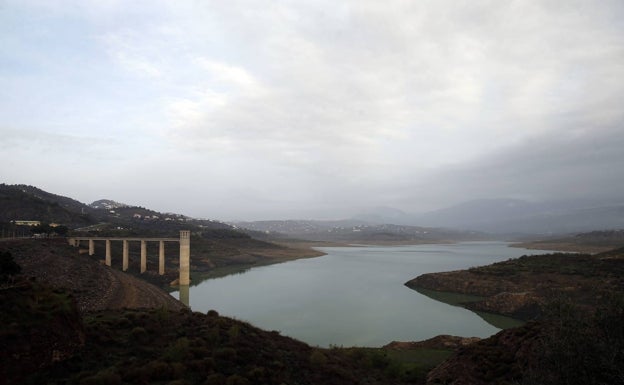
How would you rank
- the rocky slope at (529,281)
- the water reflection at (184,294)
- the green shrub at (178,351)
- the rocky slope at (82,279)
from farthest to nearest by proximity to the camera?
the water reflection at (184,294) → the rocky slope at (529,281) → the rocky slope at (82,279) → the green shrub at (178,351)

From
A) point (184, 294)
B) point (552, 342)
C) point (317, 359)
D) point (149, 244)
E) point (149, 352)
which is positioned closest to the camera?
point (552, 342)

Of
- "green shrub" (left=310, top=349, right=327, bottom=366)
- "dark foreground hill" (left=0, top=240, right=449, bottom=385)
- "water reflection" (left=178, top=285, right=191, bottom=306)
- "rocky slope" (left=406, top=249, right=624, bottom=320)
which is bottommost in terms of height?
"water reflection" (left=178, top=285, right=191, bottom=306)

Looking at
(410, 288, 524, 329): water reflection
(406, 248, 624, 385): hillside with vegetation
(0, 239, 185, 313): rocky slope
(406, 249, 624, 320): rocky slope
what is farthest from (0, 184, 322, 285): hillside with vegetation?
(406, 248, 624, 385): hillside with vegetation

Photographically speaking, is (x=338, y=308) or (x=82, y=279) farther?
(x=338, y=308)

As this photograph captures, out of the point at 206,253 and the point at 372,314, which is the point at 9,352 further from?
the point at 206,253

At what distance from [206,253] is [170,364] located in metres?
92.3

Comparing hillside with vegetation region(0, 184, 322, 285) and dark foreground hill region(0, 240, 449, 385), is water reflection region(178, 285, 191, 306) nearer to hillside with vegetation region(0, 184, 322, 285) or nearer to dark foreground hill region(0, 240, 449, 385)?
hillside with vegetation region(0, 184, 322, 285)

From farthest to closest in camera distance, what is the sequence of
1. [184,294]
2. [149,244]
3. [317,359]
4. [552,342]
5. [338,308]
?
[149,244] < [184,294] < [338,308] < [317,359] < [552,342]

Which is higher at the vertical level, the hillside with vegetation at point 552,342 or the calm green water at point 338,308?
the hillside with vegetation at point 552,342

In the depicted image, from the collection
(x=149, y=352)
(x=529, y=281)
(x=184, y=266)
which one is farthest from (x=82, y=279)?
(x=529, y=281)

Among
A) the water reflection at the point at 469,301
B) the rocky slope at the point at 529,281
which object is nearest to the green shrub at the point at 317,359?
the water reflection at the point at 469,301

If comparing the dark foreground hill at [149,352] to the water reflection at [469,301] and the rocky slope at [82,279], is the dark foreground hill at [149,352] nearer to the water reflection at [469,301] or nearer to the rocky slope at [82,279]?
the rocky slope at [82,279]

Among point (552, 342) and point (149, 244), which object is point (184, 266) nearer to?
point (149, 244)

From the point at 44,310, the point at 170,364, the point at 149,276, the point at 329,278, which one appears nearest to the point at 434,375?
the point at 170,364
